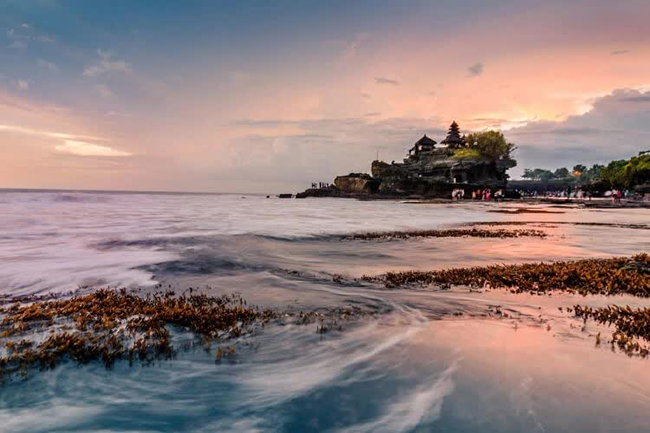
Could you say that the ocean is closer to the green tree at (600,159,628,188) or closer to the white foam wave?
the white foam wave

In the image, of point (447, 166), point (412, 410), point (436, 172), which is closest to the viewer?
point (412, 410)

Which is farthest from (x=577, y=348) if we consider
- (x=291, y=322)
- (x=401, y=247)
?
(x=401, y=247)

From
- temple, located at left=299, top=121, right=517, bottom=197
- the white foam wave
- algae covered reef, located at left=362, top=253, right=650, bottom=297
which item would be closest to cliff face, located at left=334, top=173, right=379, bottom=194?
temple, located at left=299, top=121, right=517, bottom=197

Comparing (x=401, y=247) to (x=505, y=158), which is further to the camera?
(x=505, y=158)

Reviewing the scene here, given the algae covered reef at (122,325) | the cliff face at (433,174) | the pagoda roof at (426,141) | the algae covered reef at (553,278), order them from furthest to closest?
the pagoda roof at (426,141)
the cliff face at (433,174)
the algae covered reef at (553,278)
the algae covered reef at (122,325)

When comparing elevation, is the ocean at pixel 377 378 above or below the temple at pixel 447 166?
below

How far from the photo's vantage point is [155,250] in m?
14.5

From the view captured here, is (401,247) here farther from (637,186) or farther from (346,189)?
(346,189)

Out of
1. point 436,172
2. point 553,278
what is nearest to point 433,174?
point 436,172

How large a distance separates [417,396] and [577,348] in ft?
8.64

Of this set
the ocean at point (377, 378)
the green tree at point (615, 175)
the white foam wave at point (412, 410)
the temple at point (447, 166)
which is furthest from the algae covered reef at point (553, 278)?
the temple at point (447, 166)

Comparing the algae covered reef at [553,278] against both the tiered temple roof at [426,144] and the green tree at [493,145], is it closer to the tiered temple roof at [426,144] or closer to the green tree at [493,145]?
the green tree at [493,145]

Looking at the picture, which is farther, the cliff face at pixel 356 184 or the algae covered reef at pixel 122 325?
the cliff face at pixel 356 184

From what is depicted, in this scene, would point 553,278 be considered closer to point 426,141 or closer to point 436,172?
point 436,172
